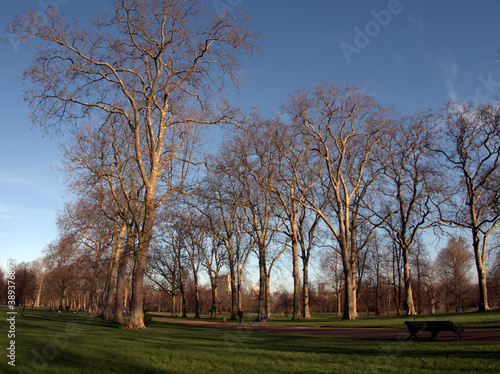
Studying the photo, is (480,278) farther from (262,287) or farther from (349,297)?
(262,287)

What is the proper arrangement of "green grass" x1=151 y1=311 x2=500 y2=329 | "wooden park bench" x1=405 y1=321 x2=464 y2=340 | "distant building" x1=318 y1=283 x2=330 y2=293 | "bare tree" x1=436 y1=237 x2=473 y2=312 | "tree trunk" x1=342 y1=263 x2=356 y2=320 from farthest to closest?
"distant building" x1=318 y1=283 x2=330 y2=293 → "bare tree" x1=436 y1=237 x2=473 y2=312 → "tree trunk" x1=342 y1=263 x2=356 y2=320 → "green grass" x1=151 y1=311 x2=500 y2=329 → "wooden park bench" x1=405 y1=321 x2=464 y2=340

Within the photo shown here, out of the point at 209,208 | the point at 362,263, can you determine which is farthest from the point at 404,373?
the point at 362,263

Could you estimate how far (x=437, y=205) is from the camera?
30781mm

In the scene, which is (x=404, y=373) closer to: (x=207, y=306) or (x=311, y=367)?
(x=311, y=367)

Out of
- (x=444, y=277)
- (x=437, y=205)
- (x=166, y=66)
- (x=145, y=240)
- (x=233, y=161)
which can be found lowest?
(x=444, y=277)

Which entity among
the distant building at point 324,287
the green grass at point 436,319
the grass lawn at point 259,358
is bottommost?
the distant building at point 324,287

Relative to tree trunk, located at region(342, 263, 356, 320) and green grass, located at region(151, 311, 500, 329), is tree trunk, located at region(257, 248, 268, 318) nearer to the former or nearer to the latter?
green grass, located at region(151, 311, 500, 329)

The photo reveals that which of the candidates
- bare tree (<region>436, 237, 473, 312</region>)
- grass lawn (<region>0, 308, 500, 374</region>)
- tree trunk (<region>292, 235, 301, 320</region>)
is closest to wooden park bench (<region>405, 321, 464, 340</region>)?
grass lawn (<region>0, 308, 500, 374</region>)

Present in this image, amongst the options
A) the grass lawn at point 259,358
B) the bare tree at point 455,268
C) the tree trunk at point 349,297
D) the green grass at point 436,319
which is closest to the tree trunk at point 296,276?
the green grass at point 436,319

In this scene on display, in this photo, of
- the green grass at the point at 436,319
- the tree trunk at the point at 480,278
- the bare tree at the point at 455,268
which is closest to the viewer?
the green grass at the point at 436,319

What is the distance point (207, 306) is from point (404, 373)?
9358 cm

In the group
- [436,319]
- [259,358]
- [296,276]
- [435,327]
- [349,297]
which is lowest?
[436,319]

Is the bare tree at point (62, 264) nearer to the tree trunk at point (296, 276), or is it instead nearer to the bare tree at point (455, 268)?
the tree trunk at point (296, 276)

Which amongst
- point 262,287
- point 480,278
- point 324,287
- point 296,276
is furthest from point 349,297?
point 324,287
